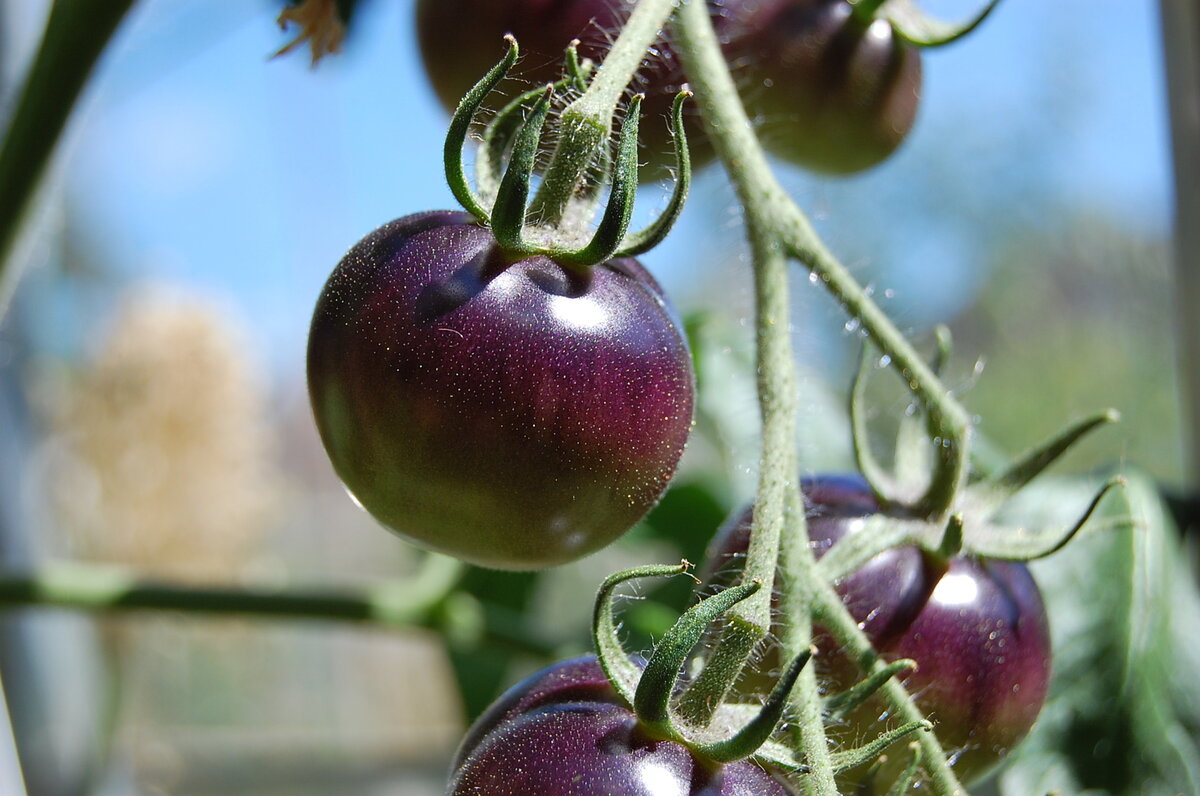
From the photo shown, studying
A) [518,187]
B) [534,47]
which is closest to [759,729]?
[518,187]

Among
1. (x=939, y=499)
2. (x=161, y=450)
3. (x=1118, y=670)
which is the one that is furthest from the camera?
(x=161, y=450)

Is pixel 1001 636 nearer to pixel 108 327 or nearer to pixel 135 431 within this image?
pixel 135 431

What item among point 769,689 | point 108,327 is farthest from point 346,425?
point 108,327

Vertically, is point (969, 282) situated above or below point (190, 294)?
below

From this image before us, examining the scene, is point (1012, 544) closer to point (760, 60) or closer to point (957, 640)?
point (957, 640)

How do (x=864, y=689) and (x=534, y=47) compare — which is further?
(x=534, y=47)

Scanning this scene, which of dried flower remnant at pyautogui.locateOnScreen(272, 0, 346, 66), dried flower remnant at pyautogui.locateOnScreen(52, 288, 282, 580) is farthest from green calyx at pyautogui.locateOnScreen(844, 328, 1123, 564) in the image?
dried flower remnant at pyautogui.locateOnScreen(52, 288, 282, 580)
